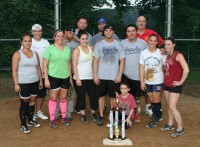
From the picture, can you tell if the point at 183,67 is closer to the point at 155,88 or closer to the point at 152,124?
the point at 155,88

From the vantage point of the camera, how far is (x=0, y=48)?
1249cm

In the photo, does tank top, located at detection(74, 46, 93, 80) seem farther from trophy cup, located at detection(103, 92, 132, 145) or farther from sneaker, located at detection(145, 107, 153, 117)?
sneaker, located at detection(145, 107, 153, 117)

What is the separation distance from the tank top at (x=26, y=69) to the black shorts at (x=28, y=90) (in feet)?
0.23

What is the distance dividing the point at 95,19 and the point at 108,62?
329 inches

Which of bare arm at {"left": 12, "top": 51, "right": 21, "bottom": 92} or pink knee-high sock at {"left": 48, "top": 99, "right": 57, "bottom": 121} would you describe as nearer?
bare arm at {"left": 12, "top": 51, "right": 21, "bottom": 92}

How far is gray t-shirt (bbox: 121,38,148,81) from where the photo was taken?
6.25 metres

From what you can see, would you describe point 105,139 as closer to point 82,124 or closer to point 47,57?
point 82,124

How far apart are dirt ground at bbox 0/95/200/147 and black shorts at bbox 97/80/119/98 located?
63 cm

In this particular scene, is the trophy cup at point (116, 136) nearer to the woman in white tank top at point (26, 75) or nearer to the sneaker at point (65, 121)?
the sneaker at point (65, 121)

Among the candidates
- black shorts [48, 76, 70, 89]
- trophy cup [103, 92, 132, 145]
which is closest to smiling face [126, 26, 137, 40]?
black shorts [48, 76, 70, 89]

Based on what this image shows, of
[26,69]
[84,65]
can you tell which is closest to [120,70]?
[84,65]

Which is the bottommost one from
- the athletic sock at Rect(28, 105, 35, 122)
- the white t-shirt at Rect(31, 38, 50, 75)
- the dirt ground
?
the dirt ground

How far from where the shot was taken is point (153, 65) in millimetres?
5910

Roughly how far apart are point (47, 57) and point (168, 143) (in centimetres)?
256
